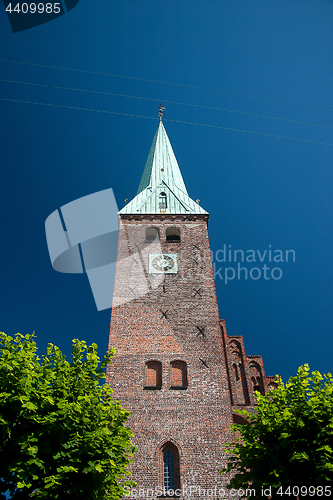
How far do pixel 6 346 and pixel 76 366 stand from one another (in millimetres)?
2199

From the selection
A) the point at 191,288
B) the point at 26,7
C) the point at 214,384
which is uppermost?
the point at 26,7

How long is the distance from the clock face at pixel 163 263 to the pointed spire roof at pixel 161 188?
4.27m

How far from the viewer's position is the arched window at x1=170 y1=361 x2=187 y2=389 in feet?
67.2

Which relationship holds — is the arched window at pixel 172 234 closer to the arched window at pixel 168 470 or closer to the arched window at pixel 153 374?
the arched window at pixel 153 374

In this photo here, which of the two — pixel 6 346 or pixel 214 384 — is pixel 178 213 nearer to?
pixel 214 384

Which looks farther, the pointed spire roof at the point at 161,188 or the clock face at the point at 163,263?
the pointed spire roof at the point at 161,188

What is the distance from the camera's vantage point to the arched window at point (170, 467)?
1758 centimetres

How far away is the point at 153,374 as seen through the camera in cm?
2075

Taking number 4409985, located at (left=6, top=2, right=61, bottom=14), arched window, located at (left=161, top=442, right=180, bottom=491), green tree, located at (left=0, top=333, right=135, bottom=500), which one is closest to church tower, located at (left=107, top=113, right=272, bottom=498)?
arched window, located at (left=161, top=442, right=180, bottom=491)

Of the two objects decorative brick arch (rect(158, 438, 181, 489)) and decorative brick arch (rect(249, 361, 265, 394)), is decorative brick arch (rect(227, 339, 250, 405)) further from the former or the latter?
decorative brick arch (rect(158, 438, 181, 489))

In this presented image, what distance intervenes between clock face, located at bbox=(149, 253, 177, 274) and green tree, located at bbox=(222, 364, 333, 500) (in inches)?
477

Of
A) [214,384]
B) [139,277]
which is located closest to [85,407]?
[214,384]

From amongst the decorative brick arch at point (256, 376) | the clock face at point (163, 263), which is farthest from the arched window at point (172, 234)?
the decorative brick arch at point (256, 376)

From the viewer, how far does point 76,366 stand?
44.2 feet
